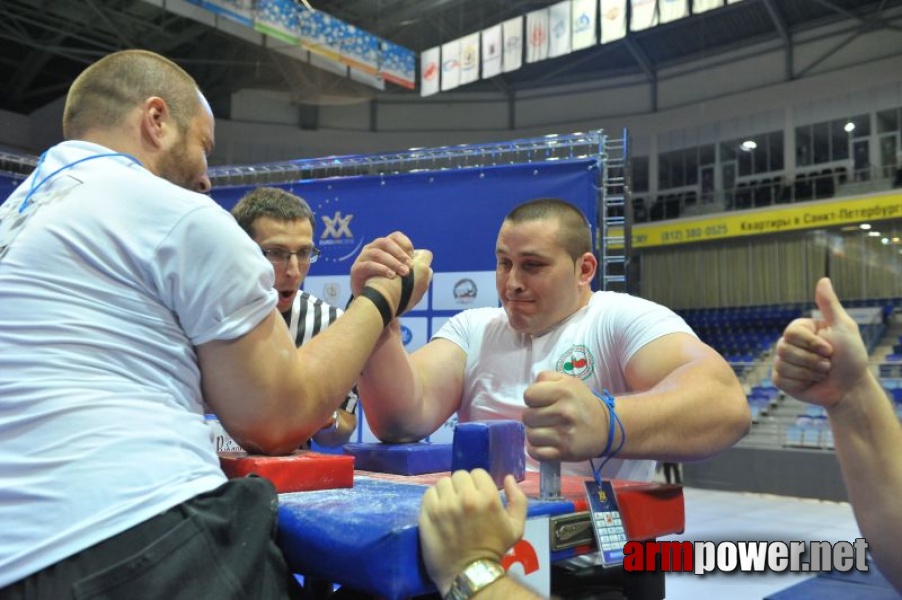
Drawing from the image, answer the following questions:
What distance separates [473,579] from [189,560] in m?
0.34

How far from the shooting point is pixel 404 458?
1429 millimetres

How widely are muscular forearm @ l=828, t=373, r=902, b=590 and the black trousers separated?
0.97 metres

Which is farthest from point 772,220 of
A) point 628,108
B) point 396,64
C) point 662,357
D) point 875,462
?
point 875,462

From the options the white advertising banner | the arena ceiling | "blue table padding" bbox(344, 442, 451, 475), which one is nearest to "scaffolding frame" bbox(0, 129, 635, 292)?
the white advertising banner

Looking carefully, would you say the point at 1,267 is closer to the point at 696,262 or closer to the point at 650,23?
the point at 650,23

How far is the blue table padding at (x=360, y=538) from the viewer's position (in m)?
0.79

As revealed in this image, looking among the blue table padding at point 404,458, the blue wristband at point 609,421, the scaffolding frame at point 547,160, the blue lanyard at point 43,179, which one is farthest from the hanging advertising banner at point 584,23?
the blue lanyard at point 43,179

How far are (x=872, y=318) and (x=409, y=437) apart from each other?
14.3 metres

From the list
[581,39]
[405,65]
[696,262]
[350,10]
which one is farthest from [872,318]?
[350,10]

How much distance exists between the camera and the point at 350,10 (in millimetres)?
12766

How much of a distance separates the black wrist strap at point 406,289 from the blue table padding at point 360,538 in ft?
1.43

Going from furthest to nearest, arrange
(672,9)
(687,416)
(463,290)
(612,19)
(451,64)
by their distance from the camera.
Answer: (451,64) → (612,19) → (672,9) → (463,290) → (687,416)

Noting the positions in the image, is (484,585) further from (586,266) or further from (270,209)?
(270,209)

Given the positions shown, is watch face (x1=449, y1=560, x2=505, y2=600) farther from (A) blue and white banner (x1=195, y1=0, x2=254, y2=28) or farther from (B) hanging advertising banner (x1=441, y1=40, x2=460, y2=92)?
(B) hanging advertising banner (x1=441, y1=40, x2=460, y2=92)
